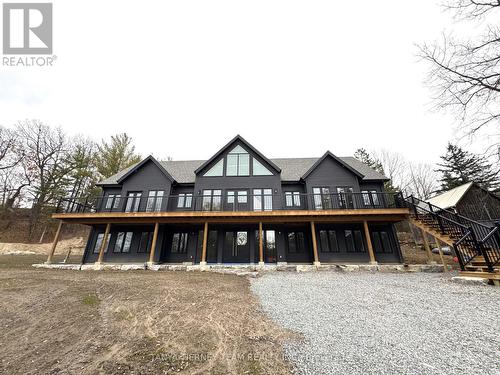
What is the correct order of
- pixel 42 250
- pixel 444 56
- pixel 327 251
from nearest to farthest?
pixel 444 56 < pixel 327 251 < pixel 42 250

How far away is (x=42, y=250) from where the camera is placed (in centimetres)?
2009

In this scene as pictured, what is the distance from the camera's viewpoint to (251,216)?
11.2 m

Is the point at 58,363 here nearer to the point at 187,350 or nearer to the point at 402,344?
the point at 187,350

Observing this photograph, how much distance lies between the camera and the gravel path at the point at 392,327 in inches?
93.7

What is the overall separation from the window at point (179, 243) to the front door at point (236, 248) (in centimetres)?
285

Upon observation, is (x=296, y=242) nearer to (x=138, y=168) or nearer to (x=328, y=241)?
(x=328, y=241)

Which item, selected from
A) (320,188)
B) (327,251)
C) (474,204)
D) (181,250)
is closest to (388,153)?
(474,204)

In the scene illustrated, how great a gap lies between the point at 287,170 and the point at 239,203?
17.0ft

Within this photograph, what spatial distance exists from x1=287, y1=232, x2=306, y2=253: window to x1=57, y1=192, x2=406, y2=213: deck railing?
180 cm

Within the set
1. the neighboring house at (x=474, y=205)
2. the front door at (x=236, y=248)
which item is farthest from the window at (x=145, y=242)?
the neighboring house at (x=474, y=205)

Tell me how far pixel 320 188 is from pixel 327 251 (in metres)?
4.18

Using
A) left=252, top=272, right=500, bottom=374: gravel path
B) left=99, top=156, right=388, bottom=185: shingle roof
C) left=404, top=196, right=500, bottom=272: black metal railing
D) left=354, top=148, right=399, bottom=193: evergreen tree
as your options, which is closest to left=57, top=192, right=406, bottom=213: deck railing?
left=99, top=156, right=388, bottom=185: shingle roof

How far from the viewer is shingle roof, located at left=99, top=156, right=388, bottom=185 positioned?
47.1 ft

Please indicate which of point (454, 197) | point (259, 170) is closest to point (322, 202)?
point (259, 170)
